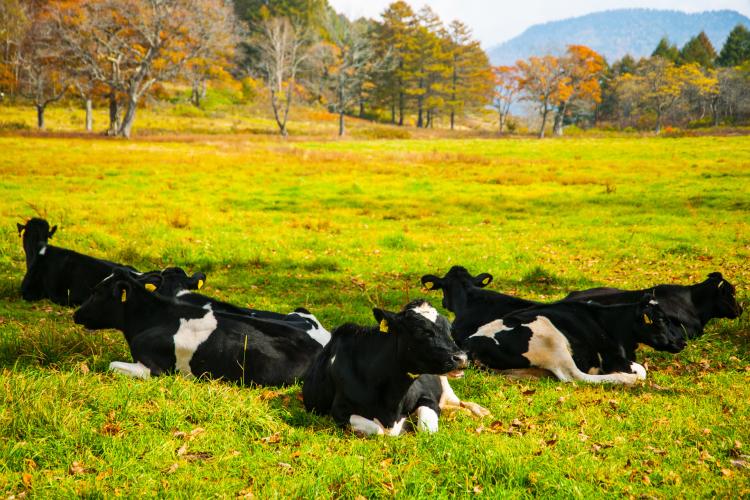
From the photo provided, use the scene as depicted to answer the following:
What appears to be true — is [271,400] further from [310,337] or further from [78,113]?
[78,113]

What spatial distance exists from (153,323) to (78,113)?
69366 millimetres

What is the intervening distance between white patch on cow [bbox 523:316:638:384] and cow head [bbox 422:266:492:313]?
1774mm

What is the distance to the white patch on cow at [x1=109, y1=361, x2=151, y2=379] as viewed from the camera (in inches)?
288

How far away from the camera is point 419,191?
2742cm

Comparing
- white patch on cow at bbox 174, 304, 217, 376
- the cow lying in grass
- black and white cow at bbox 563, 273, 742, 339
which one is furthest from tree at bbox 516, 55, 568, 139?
white patch on cow at bbox 174, 304, 217, 376

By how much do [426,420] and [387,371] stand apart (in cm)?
60

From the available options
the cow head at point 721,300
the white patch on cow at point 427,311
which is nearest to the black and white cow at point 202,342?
the white patch on cow at point 427,311

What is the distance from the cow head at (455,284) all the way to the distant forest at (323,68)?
4717 centimetres

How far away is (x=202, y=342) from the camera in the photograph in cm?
759

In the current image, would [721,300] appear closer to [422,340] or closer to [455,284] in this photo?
[455,284]

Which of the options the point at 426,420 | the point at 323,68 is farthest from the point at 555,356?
the point at 323,68

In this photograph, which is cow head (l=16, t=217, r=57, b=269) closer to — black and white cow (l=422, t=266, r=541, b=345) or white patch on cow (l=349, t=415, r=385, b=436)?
black and white cow (l=422, t=266, r=541, b=345)

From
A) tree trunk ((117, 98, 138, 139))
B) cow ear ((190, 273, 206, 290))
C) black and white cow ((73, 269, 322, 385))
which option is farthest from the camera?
tree trunk ((117, 98, 138, 139))

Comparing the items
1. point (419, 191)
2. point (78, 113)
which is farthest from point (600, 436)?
point (78, 113)
